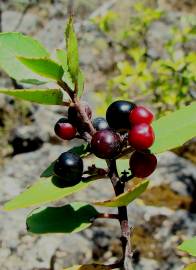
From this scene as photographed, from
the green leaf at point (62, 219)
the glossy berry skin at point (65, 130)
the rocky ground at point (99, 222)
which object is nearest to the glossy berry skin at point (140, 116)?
the glossy berry skin at point (65, 130)

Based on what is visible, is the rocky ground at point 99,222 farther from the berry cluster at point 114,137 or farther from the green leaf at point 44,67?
the green leaf at point 44,67

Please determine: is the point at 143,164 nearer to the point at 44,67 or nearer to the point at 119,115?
the point at 119,115

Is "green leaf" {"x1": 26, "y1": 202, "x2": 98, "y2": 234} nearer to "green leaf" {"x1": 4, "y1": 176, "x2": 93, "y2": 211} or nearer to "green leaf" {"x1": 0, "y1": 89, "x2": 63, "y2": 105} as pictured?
"green leaf" {"x1": 4, "y1": 176, "x2": 93, "y2": 211}

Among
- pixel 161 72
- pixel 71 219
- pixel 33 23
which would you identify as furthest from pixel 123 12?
pixel 71 219

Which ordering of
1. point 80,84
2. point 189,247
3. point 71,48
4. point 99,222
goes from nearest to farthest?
point 71,48 < point 80,84 < point 189,247 < point 99,222

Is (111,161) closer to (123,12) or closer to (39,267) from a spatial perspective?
(39,267)

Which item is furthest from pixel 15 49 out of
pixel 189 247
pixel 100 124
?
pixel 189 247
